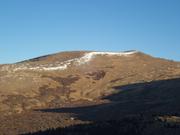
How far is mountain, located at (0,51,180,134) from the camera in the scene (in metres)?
70.4

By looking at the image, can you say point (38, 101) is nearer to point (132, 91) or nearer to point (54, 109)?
point (54, 109)

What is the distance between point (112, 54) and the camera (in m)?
140

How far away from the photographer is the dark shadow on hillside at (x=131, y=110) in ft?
149

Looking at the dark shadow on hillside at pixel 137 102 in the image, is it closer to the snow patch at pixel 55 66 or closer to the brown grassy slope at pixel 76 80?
the brown grassy slope at pixel 76 80

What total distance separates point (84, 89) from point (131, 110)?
3084 cm

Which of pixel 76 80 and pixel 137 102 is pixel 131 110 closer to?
pixel 137 102

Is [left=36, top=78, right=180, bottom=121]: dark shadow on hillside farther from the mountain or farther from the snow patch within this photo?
the snow patch

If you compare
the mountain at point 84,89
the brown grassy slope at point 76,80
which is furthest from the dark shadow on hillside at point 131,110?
the brown grassy slope at point 76,80

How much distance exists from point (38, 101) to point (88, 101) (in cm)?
1017

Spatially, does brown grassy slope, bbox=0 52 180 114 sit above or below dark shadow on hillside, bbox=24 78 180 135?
above

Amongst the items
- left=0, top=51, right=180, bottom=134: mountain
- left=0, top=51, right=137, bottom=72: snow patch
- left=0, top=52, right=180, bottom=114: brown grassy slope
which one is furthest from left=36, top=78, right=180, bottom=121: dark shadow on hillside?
left=0, top=51, right=137, bottom=72: snow patch

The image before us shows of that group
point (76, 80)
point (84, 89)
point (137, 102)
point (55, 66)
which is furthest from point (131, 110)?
point (55, 66)

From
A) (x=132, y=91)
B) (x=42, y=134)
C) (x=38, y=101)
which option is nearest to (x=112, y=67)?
(x=132, y=91)

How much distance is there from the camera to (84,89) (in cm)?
10306
